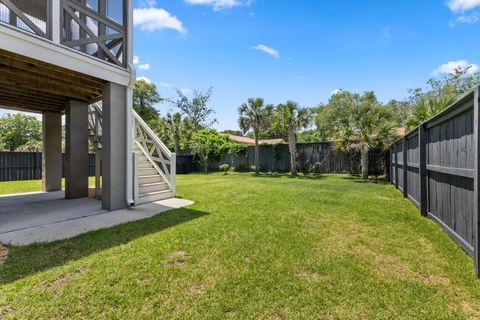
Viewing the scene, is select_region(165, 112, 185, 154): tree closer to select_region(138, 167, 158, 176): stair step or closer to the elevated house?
the elevated house

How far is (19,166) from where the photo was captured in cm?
1124

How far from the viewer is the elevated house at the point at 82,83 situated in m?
3.80

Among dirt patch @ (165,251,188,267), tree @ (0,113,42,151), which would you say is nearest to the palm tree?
dirt patch @ (165,251,188,267)

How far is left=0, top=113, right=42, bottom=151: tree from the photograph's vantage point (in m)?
30.8

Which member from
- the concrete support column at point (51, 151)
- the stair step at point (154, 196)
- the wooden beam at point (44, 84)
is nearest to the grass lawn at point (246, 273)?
the stair step at point (154, 196)

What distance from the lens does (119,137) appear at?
4.94m

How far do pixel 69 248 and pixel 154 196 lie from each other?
298cm

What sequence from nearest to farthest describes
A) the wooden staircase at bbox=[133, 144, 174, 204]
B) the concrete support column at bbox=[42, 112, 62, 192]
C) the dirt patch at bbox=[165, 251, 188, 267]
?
the dirt patch at bbox=[165, 251, 188, 267], the wooden staircase at bbox=[133, 144, 174, 204], the concrete support column at bbox=[42, 112, 62, 192]

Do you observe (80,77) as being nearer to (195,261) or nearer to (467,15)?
(195,261)

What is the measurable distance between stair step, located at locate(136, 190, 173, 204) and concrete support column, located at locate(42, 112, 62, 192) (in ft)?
13.2

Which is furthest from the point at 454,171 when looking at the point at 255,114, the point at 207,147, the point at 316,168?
the point at 207,147

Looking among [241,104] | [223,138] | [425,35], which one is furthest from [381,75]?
[223,138]

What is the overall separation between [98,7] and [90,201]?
4.38 metres

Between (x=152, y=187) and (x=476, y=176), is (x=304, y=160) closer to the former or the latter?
(x=152, y=187)
